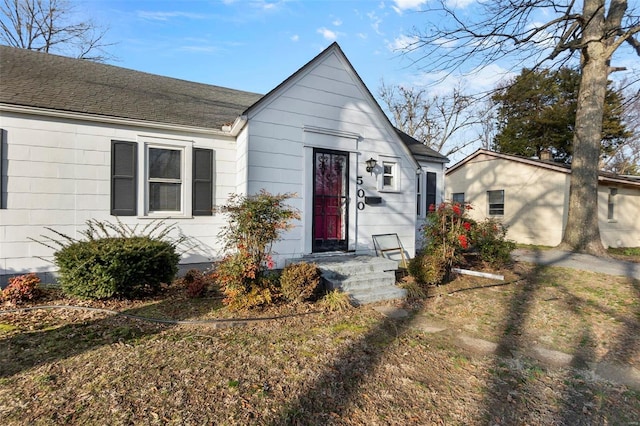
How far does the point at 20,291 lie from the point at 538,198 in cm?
1739

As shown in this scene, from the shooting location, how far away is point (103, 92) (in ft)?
22.7

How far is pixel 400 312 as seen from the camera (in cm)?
508

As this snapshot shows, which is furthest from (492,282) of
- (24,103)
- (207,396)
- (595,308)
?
(24,103)

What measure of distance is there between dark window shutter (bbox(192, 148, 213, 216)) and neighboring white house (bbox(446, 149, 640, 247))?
39.2 ft

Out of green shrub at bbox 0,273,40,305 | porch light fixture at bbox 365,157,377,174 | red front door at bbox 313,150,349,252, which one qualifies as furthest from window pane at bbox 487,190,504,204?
green shrub at bbox 0,273,40,305

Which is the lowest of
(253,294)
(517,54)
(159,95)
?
(253,294)

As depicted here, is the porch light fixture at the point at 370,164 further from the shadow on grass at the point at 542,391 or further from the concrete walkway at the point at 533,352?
the shadow on grass at the point at 542,391

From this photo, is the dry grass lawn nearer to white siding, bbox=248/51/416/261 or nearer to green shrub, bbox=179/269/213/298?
green shrub, bbox=179/269/213/298

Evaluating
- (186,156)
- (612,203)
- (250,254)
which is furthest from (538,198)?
(186,156)

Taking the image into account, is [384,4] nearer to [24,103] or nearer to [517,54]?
[517,54]

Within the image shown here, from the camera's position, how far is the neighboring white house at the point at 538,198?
1333 centimetres

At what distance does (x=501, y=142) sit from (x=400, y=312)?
2353 centimetres

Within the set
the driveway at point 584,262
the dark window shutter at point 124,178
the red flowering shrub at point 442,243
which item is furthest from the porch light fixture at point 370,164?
the driveway at point 584,262

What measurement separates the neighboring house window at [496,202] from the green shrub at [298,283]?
46.0 ft
